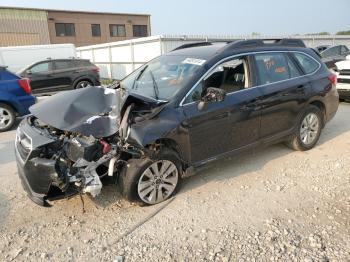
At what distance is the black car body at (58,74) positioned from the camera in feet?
41.1

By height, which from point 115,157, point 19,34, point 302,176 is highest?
point 19,34

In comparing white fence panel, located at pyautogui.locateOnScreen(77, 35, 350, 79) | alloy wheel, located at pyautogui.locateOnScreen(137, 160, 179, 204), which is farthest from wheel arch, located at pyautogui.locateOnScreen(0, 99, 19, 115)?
white fence panel, located at pyautogui.locateOnScreen(77, 35, 350, 79)

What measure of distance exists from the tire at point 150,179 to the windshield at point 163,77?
75 cm

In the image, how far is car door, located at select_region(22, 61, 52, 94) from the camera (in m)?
12.5

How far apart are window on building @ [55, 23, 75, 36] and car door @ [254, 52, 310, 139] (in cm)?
3794

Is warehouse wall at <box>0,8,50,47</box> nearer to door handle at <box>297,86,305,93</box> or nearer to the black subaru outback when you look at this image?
the black subaru outback

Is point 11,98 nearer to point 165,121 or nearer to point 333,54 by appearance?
point 165,121

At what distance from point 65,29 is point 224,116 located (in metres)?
38.9

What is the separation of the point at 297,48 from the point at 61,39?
37.7 meters

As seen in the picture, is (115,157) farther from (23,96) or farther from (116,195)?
(23,96)

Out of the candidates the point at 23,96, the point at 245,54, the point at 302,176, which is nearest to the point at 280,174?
the point at 302,176

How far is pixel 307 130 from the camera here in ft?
17.1

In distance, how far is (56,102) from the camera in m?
3.89

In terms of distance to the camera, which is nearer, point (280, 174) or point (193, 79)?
point (193, 79)
